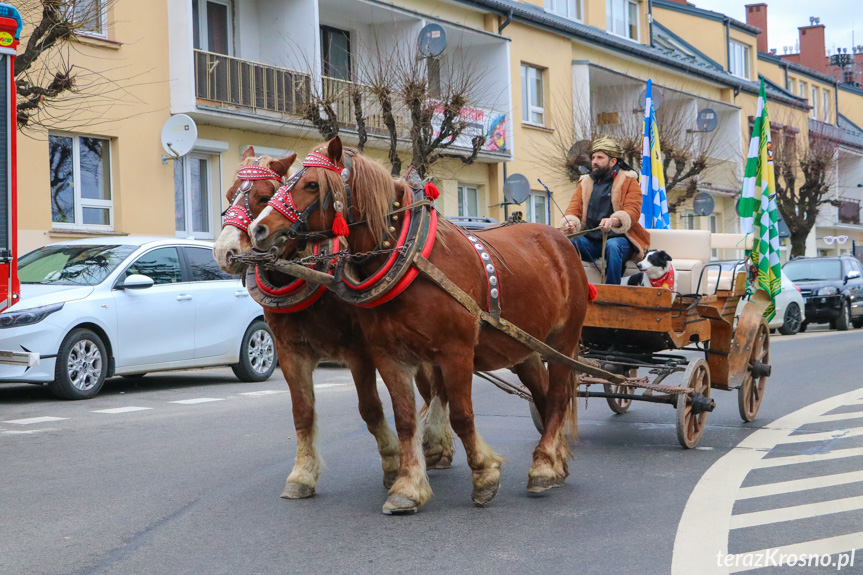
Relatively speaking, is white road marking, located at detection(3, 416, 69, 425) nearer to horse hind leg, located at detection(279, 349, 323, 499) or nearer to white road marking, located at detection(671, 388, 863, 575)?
horse hind leg, located at detection(279, 349, 323, 499)

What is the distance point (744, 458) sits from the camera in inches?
284

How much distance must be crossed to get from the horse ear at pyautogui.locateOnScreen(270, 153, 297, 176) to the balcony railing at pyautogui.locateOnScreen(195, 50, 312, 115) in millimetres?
13516

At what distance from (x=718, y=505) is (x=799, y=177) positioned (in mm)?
37222

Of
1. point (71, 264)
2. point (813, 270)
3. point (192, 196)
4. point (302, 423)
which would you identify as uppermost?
point (192, 196)

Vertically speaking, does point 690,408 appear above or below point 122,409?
above

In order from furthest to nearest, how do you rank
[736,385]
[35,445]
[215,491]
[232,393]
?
[232,393] < [736,385] < [35,445] < [215,491]

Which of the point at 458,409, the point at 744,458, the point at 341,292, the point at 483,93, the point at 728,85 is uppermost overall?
the point at 728,85

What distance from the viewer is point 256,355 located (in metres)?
13.2

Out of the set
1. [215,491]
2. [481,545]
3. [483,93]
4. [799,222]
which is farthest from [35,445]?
[799,222]

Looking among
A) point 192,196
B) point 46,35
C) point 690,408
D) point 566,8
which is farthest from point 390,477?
point 566,8

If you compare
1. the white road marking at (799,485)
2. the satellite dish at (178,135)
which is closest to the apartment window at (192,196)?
the satellite dish at (178,135)

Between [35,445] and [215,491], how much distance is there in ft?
8.25

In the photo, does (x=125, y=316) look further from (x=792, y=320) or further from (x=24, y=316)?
(x=792, y=320)

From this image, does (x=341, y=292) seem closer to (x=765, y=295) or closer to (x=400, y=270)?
(x=400, y=270)
